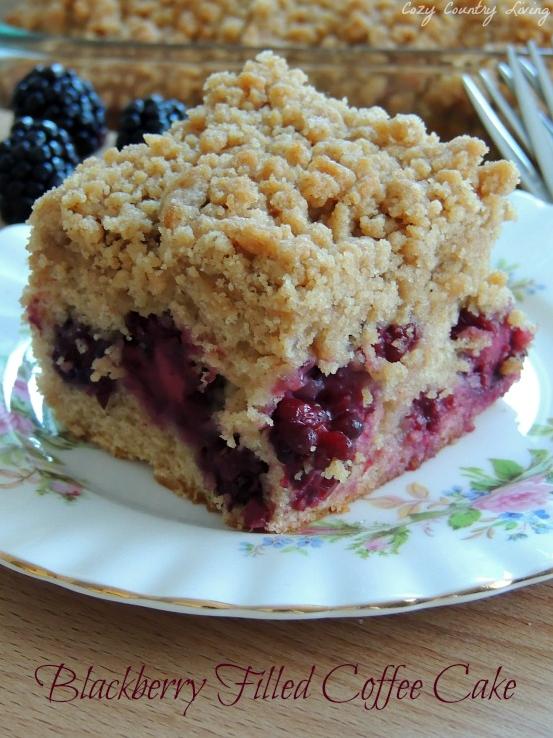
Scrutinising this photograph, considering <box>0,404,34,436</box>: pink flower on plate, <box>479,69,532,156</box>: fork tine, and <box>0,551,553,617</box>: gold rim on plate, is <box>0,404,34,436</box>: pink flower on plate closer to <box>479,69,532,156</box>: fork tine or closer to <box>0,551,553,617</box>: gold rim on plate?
<box>0,551,553,617</box>: gold rim on plate

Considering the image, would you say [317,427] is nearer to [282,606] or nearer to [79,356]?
[282,606]

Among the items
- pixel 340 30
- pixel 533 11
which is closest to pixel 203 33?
pixel 340 30

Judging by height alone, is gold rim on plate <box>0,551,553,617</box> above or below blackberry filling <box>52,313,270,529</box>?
below

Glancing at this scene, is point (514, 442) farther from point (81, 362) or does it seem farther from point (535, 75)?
point (535, 75)

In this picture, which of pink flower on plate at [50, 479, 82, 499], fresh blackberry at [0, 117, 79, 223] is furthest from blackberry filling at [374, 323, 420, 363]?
fresh blackberry at [0, 117, 79, 223]

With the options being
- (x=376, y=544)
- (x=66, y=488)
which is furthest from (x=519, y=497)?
(x=66, y=488)

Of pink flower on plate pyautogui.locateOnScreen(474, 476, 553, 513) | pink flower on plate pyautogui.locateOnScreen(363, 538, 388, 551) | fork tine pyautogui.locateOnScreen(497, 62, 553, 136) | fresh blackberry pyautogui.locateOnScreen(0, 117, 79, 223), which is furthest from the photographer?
fork tine pyautogui.locateOnScreen(497, 62, 553, 136)
